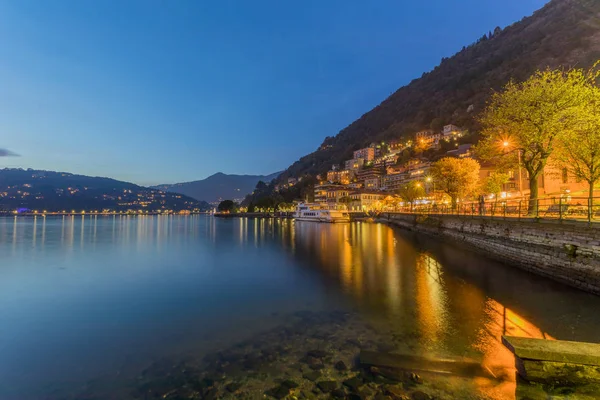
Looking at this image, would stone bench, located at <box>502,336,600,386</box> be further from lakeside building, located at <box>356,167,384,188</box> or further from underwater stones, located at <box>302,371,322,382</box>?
lakeside building, located at <box>356,167,384,188</box>

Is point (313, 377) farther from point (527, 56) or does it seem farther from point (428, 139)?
point (527, 56)

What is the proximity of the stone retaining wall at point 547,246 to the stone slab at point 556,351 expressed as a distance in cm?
1105

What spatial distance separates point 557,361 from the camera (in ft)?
19.7

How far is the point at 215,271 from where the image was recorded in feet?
77.9

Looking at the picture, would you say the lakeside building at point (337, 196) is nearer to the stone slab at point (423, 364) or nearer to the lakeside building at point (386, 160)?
the lakeside building at point (386, 160)

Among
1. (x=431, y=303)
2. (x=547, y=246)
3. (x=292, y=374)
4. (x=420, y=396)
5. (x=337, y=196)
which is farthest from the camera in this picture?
(x=337, y=196)

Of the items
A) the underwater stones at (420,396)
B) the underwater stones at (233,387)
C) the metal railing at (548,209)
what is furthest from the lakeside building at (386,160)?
the underwater stones at (233,387)

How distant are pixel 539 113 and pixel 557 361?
26.7m

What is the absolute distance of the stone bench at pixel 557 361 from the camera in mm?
5906

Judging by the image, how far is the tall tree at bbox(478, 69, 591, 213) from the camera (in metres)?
24.2

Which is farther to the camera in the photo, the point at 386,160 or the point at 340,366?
the point at 386,160

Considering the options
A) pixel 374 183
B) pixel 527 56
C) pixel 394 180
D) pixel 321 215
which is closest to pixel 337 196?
pixel 374 183

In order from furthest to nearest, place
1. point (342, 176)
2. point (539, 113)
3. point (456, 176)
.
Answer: point (342, 176), point (456, 176), point (539, 113)

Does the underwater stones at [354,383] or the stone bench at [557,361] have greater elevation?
the stone bench at [557,361]
